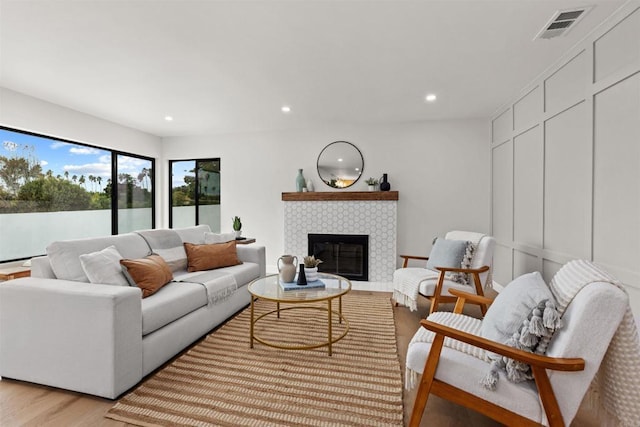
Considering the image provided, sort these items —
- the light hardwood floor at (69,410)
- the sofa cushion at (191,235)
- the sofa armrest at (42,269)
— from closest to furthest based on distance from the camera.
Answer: the light hardwood floor at (69,410), the sofa armrest at (42,269), the sofa cushion at (191,235)

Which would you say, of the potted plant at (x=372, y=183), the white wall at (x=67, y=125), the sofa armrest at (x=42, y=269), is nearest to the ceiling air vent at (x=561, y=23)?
the potted plant at (x=372, y=183)

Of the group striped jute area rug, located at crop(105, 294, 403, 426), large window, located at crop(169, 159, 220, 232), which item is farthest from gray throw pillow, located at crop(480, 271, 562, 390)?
large window, located at crop(169, 159, 220, 232)

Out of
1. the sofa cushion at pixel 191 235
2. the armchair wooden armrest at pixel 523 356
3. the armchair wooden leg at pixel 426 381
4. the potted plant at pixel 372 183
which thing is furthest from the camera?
the potted plant at pixel 372 183

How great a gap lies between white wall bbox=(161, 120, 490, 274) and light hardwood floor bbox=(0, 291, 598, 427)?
10.3 ft

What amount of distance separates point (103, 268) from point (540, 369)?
2.70 m

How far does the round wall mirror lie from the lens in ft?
16.3

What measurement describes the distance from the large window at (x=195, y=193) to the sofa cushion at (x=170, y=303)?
3237 mm

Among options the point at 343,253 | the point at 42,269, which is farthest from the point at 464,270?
the point at 42,269

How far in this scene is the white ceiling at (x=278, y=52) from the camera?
81.5 inches

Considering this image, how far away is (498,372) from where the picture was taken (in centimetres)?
139

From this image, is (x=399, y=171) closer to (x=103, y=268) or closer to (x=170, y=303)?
(x=170, y=303)

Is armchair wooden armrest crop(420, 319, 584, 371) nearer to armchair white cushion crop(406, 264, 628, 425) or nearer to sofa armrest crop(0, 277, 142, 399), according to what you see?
armchair white cushion crop(406, 264, 628, 425)

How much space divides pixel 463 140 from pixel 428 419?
4.04 m

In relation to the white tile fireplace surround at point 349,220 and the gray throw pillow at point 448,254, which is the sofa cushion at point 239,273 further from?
the gray throw pillow at point 448,254
